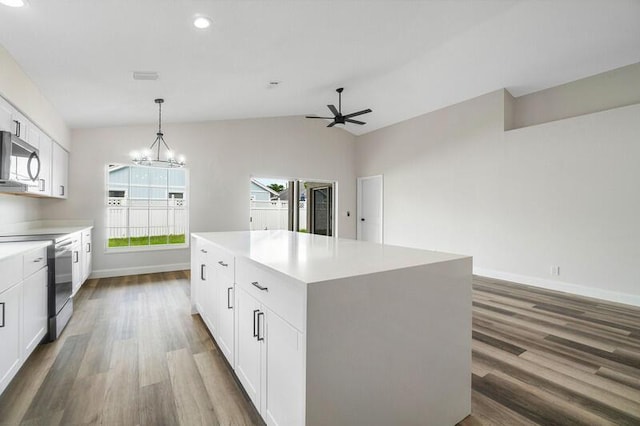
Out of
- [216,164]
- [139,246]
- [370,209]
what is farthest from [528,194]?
[139,246]

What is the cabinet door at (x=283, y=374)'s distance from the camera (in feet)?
3.70

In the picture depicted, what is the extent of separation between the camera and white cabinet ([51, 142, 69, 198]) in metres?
3.87

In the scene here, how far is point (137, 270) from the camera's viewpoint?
5172 mm

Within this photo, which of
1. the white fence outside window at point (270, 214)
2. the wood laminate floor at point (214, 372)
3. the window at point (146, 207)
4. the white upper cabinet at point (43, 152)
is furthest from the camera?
the white fence outside window at point (270, 214)

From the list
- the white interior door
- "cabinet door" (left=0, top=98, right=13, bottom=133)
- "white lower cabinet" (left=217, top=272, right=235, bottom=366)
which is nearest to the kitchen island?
"white lower cabinet" (left=217, top=272, right=235, bottom=366)

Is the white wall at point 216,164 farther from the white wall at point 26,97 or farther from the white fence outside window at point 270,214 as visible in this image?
the white wall at point 26,97

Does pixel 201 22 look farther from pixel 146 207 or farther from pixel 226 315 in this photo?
pixel 146 207

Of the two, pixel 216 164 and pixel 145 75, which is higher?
pixel 145 75

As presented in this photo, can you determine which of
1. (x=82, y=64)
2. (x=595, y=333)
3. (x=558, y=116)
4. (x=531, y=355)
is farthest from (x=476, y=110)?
(x=82, y=64)

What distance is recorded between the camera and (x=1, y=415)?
→ 1616mm

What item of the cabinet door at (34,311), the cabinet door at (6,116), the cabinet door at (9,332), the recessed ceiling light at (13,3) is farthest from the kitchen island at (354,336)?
the cabinet door at (6,116)

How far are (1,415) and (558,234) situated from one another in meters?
5.74

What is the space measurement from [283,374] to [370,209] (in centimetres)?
641

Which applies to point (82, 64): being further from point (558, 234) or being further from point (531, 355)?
point (558, 234)
